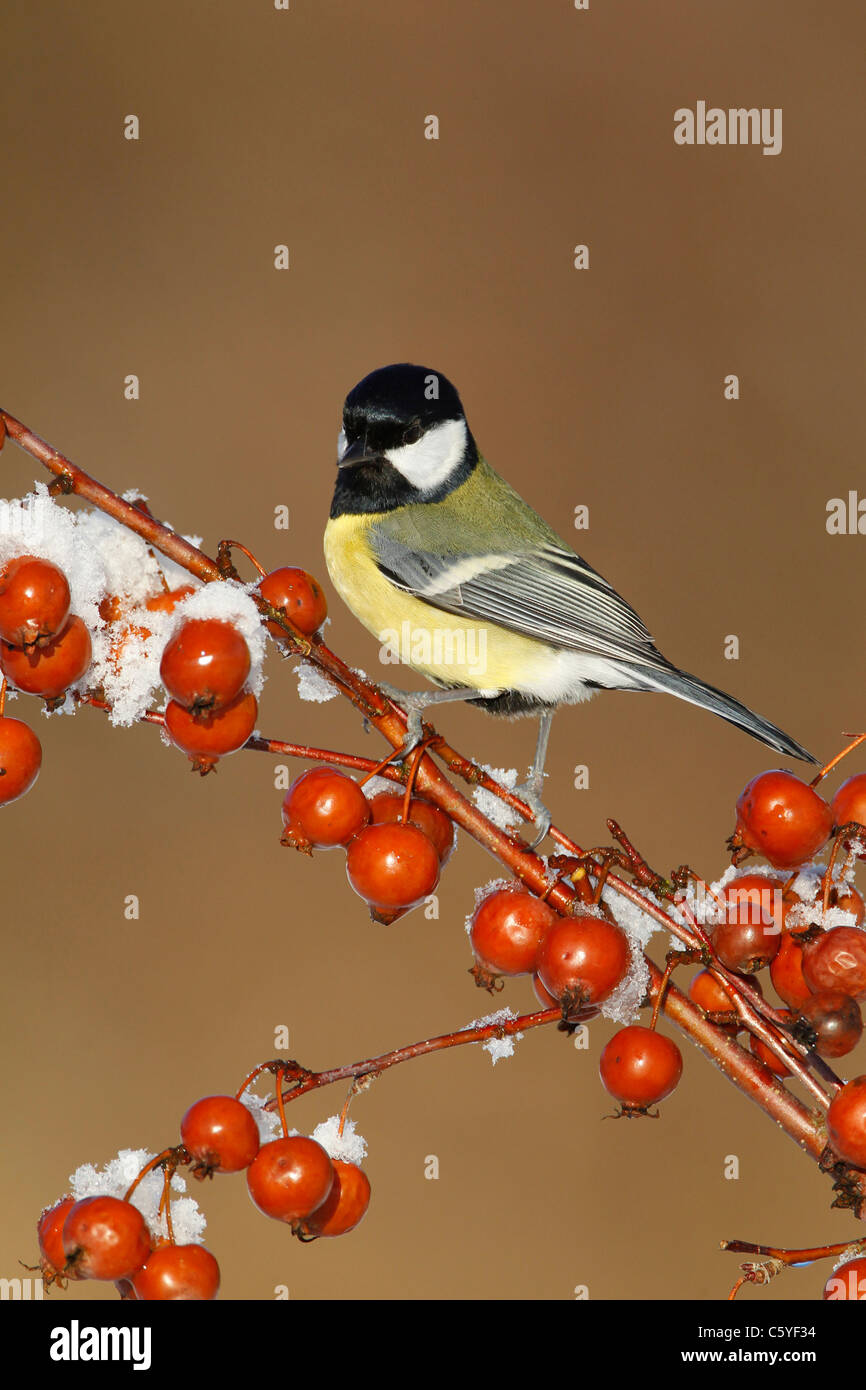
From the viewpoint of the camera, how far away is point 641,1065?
2.25 ft

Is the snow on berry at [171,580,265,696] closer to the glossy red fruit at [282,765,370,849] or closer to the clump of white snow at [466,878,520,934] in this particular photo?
the glossy red fruit at [282,765,370,849]

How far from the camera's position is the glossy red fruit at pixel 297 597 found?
706 mm

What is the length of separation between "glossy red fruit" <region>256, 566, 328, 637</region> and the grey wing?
660 millimetres

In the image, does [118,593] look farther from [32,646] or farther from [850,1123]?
[850,1123]

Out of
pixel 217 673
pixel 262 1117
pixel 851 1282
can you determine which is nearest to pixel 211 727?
pixel 217 673

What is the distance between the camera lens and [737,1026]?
69 cm

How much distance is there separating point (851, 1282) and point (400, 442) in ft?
3.45

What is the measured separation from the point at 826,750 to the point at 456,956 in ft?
2.94

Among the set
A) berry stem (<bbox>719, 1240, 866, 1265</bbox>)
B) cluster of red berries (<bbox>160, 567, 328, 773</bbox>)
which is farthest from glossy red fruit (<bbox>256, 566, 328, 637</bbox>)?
berry stem (<bbox>719, 1240, 866, 1265</bbox>)

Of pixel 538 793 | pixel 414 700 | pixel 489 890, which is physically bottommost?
pixel 489 890

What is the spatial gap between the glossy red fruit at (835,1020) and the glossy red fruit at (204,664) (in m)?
0.41

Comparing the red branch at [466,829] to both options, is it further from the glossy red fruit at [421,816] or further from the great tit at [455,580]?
the great tit at [455,580]

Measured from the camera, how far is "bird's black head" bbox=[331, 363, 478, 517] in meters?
1.36

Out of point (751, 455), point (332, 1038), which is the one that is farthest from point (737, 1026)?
point (751, 455)
